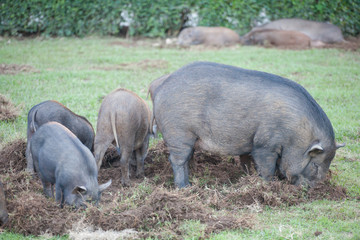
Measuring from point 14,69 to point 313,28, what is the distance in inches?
379

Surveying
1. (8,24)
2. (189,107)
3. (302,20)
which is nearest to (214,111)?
(189,107)

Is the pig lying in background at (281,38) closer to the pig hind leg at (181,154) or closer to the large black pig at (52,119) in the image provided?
the large black pig at (52,119)

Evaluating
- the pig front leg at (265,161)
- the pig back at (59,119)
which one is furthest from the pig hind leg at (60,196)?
the pig front leg at (265,161)

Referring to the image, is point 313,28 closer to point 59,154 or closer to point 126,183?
point 126,183

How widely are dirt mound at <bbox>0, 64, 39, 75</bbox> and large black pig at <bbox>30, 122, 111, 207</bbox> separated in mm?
6126

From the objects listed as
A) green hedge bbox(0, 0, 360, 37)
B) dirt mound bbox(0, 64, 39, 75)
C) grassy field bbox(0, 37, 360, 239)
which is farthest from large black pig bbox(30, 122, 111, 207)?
green hedge bbox(0, 0, 360, 37)

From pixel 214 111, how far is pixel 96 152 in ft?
5.39

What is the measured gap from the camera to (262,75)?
5668 millimetres

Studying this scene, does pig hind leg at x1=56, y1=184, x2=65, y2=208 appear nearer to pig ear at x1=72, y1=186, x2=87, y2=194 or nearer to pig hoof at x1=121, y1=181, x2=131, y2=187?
pig ear at x1=72, y1=186, x2=87, y2=194

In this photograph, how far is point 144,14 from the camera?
16.2 m

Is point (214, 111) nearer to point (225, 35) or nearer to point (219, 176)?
point (219, 176)

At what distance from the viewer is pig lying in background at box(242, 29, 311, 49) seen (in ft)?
48.5

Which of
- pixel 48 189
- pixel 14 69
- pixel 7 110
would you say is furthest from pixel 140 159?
pixel 14 69

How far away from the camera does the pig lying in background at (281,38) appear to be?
48.5 feet
